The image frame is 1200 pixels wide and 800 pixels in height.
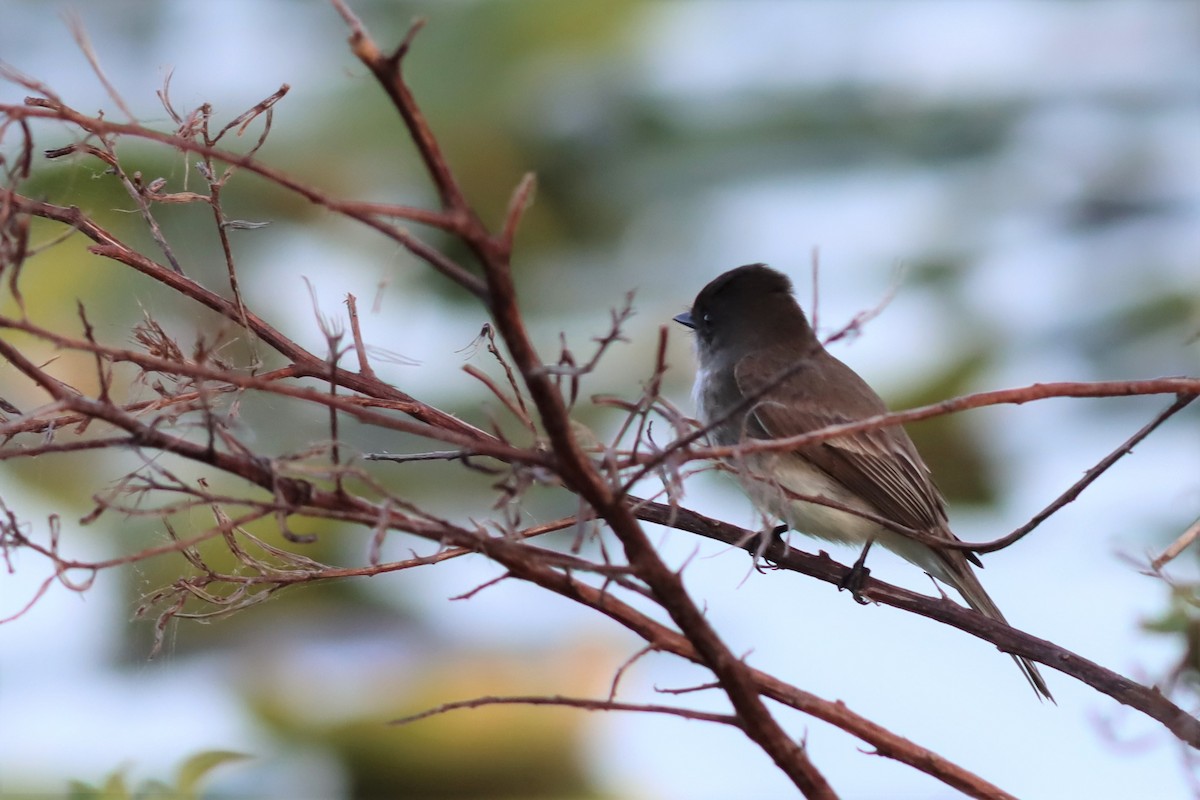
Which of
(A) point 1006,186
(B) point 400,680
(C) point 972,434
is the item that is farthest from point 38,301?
(A) point 1006,186

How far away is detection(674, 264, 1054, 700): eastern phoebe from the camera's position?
3113 mm

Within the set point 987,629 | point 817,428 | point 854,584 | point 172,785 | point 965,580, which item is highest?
point 817,428

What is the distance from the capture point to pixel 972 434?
20.7 ft

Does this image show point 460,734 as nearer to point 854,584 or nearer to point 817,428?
point 817,428

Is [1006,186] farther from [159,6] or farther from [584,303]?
[159,6]

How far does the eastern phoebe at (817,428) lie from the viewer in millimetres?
3113

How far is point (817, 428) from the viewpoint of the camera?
3102 millimetres

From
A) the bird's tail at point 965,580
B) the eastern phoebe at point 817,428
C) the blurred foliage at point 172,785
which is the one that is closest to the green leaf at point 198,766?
the blurred foliage at point 172,785

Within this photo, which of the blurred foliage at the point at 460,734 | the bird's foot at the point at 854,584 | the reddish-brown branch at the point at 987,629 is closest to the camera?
the reddish-brown branch at the point at 987,629

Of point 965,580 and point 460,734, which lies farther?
point 460,734

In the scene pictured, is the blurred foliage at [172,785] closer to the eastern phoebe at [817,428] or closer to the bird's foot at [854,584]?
the bird's foot at [854,584]

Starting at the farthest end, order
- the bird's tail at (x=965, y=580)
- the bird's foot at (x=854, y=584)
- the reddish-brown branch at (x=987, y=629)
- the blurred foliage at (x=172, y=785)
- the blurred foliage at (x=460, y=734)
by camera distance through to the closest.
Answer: the blurred foliage at (x=460, y=734)
the bird's tail at (x=965, y=580)
the bird's foot at (x=854, y=584)
the blurred foliage at (x=172, y=785)
the reddish-brown branch at (x=987, y=629)

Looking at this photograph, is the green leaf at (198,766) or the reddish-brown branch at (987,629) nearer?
the reddish-brown branch at (987,629)

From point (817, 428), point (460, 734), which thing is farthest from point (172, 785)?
point (460, 734)
